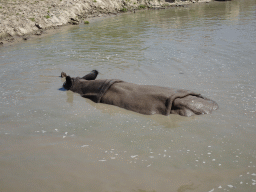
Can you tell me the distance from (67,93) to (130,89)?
7.75ft

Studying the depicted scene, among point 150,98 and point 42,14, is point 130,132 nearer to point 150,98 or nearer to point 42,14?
point 150,98

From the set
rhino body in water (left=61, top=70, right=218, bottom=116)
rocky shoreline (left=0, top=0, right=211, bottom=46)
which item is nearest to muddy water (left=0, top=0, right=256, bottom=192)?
rhino body in water (left=61, top=70, right=218, bottom=116)

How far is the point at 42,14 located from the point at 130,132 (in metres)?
18.6

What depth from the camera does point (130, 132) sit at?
5629 mm

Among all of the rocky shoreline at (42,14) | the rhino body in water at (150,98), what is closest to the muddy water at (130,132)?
the rhino body in water at (150,98)

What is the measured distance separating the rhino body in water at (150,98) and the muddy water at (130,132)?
206 millimetres

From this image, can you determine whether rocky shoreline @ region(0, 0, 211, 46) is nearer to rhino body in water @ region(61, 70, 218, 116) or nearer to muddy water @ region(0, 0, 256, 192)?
muddy water @ region(0, 0, 256, 192)

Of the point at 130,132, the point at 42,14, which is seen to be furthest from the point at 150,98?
the point at 42,14

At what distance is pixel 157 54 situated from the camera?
11945 millimetres

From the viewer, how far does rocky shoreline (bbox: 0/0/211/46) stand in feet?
59.6

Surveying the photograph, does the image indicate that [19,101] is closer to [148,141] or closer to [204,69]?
[148,141]

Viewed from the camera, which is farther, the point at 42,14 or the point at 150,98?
the point at 42,14

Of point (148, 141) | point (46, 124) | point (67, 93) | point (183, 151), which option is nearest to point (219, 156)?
point (183, 151)

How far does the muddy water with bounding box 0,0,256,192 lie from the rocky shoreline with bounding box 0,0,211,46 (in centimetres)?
762
